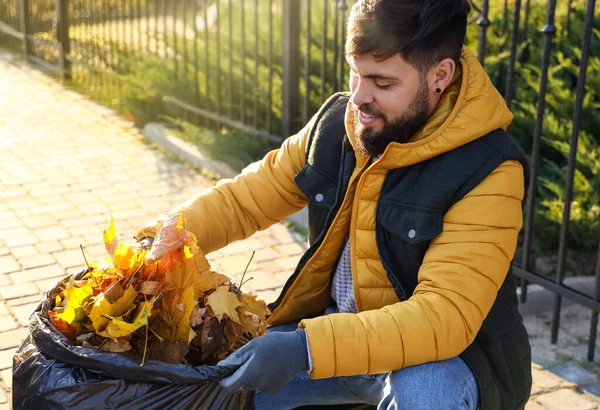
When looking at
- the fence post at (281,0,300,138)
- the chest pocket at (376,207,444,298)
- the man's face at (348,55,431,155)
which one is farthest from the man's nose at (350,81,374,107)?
the fence post at (281,0,300,138)

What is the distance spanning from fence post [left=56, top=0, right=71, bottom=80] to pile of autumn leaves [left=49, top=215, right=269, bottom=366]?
7.56m

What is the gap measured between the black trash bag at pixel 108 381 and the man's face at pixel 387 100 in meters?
0.81

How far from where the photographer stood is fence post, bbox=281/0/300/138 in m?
5.56

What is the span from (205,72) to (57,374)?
4.76 meters

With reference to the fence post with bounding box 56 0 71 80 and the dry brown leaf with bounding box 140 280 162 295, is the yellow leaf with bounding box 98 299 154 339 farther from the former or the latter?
the fence post with bounding box 56 0 71 80

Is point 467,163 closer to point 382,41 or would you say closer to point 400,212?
point 400,212

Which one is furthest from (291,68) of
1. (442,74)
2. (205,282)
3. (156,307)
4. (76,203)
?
(156,307)

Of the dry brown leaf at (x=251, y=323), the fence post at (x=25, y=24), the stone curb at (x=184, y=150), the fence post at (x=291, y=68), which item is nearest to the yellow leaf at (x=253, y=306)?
the dry brown leaf at (x=251, y=323)

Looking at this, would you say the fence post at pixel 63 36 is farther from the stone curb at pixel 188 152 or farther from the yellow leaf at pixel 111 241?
the yellow leaf at pixel 111 241

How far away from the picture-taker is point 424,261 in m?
2.31

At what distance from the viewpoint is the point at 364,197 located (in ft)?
8.10

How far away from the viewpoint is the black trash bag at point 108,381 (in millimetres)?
2008

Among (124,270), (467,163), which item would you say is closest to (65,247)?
(124,270)

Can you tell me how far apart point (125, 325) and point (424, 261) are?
0.81 metres
